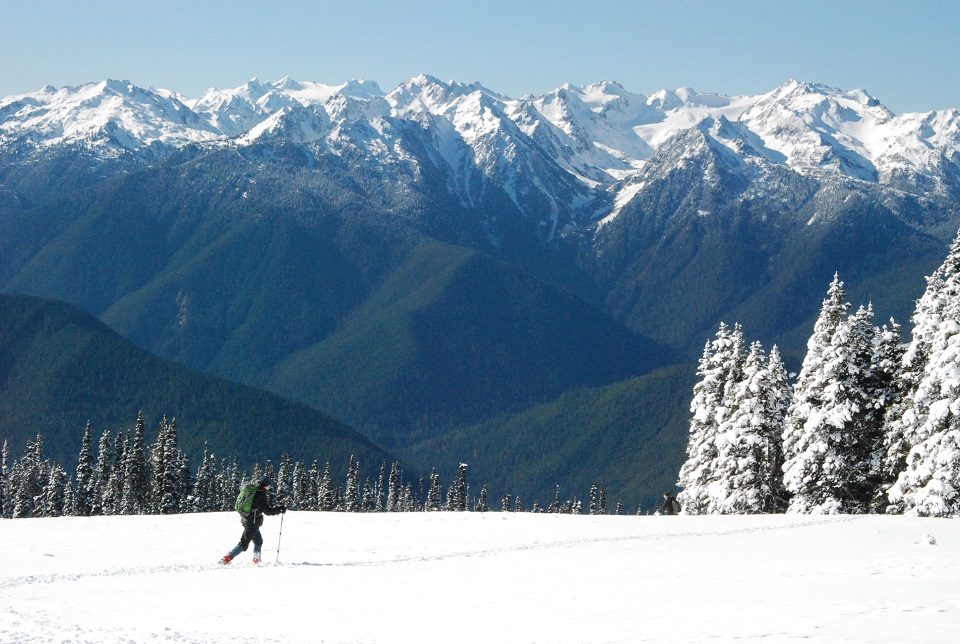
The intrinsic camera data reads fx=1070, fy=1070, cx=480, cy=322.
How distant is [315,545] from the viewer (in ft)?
127

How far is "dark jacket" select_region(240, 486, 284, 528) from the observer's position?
33.4 m

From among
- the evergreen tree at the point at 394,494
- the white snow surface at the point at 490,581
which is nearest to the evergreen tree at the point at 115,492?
the evergreen tree at the point at 394,494

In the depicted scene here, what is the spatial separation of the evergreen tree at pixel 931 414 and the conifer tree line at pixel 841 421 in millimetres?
59

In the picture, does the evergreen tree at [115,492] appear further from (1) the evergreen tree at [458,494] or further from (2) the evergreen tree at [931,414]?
(2) the evergreen tree at [931,414]

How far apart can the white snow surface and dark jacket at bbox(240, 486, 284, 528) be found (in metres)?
1.33

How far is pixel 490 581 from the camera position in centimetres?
2939

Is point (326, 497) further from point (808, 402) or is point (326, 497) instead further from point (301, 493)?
point (808, 402)

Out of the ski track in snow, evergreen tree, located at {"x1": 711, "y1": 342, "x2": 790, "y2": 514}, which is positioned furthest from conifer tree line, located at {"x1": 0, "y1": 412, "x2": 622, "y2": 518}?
the ski track in snow

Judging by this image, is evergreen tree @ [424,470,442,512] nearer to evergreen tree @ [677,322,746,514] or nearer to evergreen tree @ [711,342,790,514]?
evergreen tree @ [677,322,746,514]

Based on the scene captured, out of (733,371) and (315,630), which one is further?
(733,371)

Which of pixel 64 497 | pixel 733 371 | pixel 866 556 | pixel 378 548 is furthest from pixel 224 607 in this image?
pixel 64 497

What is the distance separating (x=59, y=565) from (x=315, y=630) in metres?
13.7

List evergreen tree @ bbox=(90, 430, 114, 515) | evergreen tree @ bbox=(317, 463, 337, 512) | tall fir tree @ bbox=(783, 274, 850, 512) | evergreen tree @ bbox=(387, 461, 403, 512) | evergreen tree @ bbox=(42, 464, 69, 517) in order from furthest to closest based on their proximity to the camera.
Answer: evergreen tree @ bbox=(387, 461, 403, 512) < evergreen tree @ bbox=(317, 463, 337, 512) < evergreen tree @ bbox=(42, 464, 69, 517) < evergreen tree @ bbox=(90, 430, 114, 515) < tall fir tree @ bbox=(783, 274, 850, 512)

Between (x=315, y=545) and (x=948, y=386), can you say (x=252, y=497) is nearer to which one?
(x=315, y=545)
